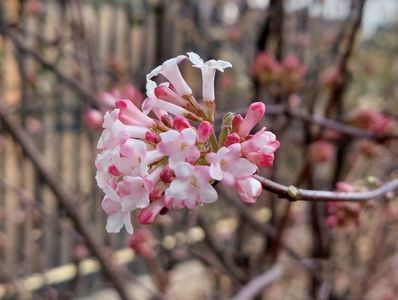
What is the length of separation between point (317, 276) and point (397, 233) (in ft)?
3.74

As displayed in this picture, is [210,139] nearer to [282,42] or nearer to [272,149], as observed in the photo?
[272,149]

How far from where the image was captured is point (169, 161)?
60 centimetres

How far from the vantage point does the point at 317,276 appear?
7.52ft

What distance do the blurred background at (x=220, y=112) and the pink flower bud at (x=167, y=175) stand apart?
87 cm

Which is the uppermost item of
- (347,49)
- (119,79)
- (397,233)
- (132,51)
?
(347,49)

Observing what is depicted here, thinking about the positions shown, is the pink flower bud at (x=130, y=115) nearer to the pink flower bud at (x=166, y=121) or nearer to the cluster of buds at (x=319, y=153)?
the pink flower bud at (x=166, y=121)

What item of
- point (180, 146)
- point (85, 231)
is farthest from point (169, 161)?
point (85, 231)

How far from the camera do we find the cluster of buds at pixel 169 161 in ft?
1.94

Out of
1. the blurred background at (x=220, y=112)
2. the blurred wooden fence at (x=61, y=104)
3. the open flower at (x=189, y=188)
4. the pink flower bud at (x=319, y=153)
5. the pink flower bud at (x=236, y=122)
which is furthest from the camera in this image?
the blurred wooden fence at (x=61, y=104)

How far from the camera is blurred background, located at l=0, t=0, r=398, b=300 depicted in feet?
6.86

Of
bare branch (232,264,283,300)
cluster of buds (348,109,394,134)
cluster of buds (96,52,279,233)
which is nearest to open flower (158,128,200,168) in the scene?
cluster of buds (96,52,279,233)

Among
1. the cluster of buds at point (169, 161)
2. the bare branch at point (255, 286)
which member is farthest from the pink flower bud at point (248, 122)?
the bare branch at point (255, 286)

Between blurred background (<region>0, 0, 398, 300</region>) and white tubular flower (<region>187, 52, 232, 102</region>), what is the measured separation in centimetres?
75

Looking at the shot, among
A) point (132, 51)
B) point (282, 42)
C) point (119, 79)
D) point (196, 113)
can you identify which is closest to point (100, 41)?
point (132, 51)
